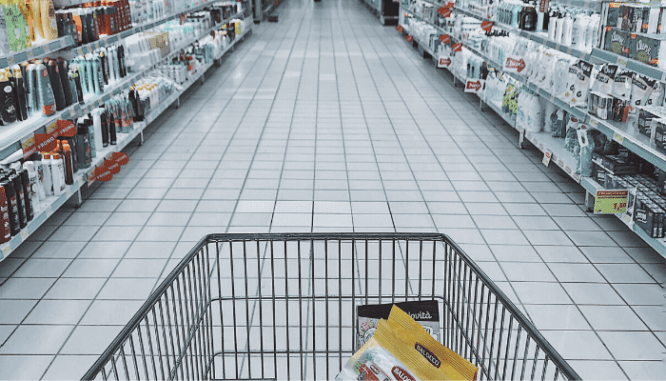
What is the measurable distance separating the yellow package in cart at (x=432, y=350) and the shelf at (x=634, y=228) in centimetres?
259

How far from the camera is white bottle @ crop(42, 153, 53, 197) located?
3912mm

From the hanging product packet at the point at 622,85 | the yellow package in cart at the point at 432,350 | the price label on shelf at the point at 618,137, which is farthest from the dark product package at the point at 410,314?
the hanging product packet at the point at 622,85

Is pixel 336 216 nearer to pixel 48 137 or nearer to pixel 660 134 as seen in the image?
pixel 48 137

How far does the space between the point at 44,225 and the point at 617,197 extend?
3.99 metres

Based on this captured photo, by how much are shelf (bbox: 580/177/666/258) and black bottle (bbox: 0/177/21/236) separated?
12.2ft

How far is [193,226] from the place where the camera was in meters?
4.09

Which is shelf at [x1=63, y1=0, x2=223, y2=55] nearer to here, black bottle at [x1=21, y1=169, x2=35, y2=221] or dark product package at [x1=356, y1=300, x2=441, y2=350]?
black bottle at [x1=21, y1=169, x2=35, y2=221]

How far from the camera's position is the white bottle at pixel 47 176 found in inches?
154

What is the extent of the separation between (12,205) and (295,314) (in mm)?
1768

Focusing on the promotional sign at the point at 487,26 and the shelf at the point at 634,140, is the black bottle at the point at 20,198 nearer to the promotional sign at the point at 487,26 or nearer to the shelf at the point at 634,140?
the shelf at the point at 634,140

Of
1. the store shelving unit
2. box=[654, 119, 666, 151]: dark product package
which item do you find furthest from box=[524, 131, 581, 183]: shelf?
box=[654, 119, 666, 151]: dark product package

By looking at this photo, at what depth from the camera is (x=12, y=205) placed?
3275 millimetres

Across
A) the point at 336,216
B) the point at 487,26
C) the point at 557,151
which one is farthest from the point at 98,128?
the point at 487,26

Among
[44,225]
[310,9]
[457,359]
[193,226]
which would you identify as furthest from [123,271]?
[310,9]
